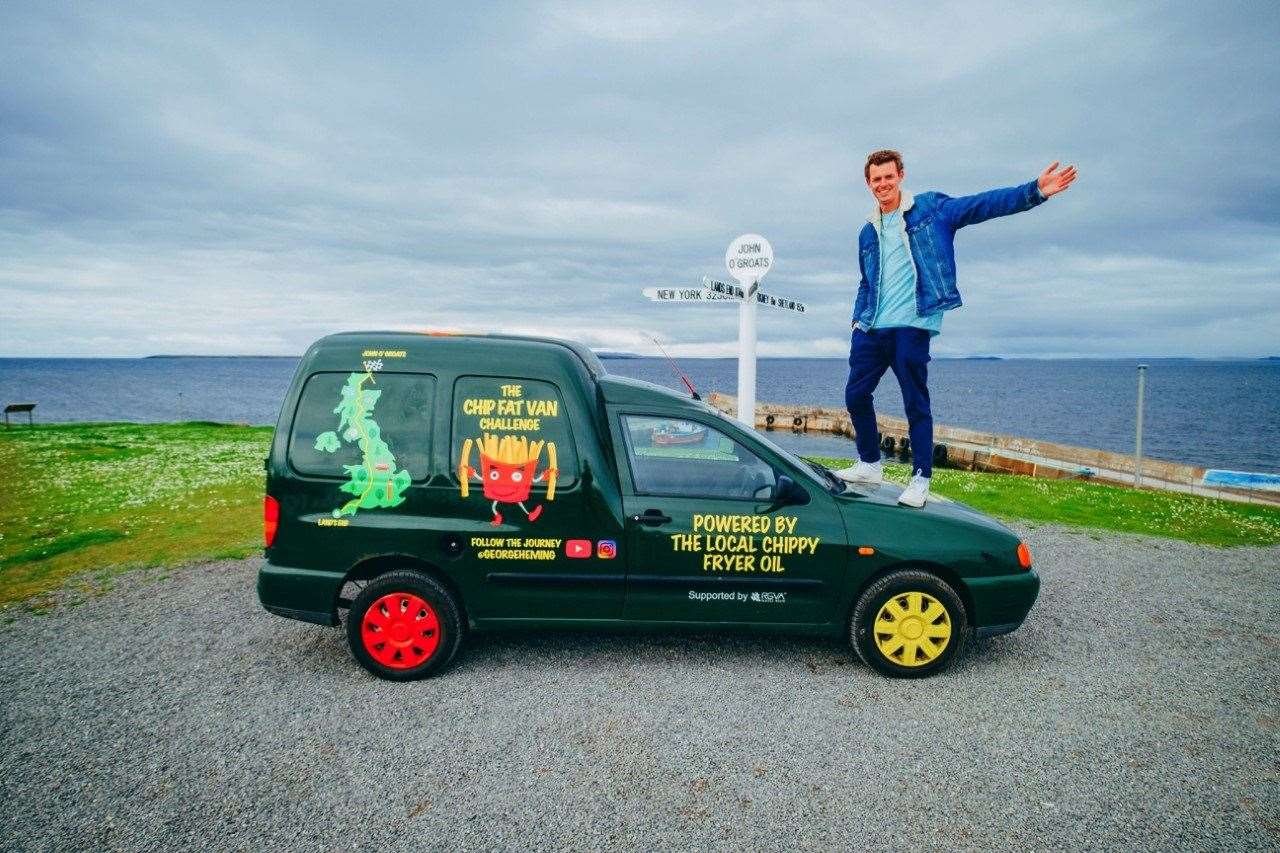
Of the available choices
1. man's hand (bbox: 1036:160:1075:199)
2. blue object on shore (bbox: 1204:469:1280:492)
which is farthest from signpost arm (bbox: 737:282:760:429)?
→ blue object on shore (bbox: 1204:469:1280:492)

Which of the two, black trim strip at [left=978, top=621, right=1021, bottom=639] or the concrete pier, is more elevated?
black trim strip at [left=978, top=621, right=1021, bottom=639]

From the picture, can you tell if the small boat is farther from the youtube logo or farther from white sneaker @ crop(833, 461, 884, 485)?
white sneaker @ crop(833, 461, 884, 485)

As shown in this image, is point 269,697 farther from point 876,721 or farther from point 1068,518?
point 1068,518

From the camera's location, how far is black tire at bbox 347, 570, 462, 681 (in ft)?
13.9

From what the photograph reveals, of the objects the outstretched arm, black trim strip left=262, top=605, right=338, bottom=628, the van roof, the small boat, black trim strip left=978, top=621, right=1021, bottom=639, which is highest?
the outstretched arm

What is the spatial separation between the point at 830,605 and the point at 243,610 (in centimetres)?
456

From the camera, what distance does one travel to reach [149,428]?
2291cm

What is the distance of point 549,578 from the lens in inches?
170

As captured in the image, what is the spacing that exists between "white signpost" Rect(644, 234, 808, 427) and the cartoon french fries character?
4.53 metres

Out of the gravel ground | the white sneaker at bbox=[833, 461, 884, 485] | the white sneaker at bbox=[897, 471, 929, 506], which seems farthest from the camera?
the white sneaker at bbox=[833, 461, 884, 485]

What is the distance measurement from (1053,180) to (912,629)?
3.24 meters

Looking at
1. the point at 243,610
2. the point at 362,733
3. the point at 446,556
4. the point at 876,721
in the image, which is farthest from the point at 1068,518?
the point at 243,610

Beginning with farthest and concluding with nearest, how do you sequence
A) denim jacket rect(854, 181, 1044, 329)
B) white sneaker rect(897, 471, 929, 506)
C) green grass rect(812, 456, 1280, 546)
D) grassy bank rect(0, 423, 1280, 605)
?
green grass rect(812, 456, 1280, 546)
grassy bank rect(0, 423, 1280, 605)
denim jacket rect(854, 181, 1044, 329)
white sneaker rect(897, 471, 929, 506)

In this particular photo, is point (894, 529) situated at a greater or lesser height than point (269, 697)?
greater
